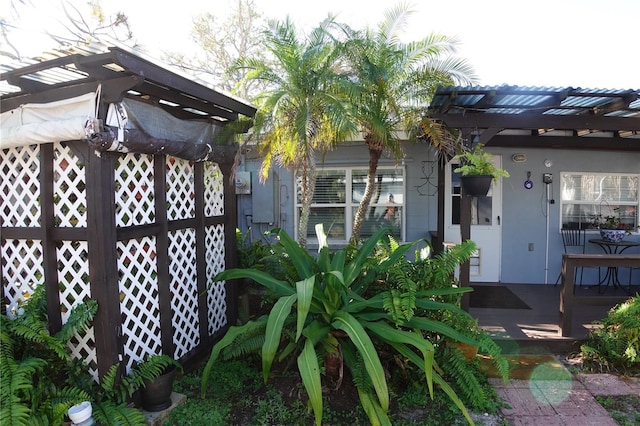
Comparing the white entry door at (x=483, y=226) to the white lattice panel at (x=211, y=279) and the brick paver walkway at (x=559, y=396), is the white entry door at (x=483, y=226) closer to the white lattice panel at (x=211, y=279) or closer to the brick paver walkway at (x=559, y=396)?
the brick paver walkway at (x=559, y=396)

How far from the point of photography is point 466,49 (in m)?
4.98

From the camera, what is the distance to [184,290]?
146 inches

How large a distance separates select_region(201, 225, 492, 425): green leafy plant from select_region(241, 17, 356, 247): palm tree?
1.36 metres

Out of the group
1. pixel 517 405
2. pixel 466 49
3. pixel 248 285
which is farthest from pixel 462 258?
pixel 466 49

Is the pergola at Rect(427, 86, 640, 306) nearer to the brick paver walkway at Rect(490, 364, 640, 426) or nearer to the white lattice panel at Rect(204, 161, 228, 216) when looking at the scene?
the brick paver walkway at Rect(490, 364, 640, 426)

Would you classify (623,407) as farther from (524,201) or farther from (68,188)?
(68,188)

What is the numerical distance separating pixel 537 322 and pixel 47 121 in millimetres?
5390

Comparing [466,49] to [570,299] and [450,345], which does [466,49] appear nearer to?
[570,299]

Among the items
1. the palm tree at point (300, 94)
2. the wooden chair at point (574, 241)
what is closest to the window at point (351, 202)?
the palm tree at point (300, 94)

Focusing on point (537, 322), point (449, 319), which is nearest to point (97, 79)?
point (449, 319)

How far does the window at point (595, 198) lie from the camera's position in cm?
651

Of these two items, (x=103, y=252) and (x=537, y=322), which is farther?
(x=537, y=322)

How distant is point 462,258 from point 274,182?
4.24 metres

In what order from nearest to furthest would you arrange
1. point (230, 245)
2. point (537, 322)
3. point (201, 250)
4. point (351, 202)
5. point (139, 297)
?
point (139, 297) < point (201, 250) < point (230, 245) < point (537, 322) < point (351, 202)
